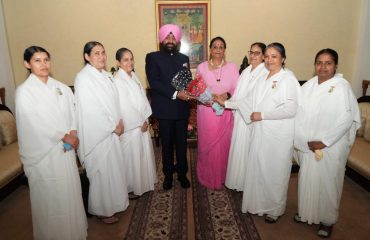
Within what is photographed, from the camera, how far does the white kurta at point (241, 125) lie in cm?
320

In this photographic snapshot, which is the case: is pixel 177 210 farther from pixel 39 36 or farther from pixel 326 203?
pixel 39 36

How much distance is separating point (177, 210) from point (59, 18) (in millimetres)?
4528

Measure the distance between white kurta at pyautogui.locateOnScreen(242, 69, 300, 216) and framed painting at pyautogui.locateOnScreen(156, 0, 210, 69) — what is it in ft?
9.76

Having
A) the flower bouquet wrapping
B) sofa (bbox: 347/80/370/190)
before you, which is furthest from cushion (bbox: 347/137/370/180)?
the flower bouquet wrapping

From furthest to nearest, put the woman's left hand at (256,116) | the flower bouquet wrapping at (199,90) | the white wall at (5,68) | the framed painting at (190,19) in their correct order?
the framed painting at (190,19) < the white wall at (5,68) < the flower bouquet wrapping at (199,90) < the woman's left hand at (256,116)

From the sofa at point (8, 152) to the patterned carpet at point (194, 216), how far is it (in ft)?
5.66

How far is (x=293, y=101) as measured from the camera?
2.70 meters

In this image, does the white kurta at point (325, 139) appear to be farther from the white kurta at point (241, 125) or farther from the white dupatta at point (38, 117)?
the white dupatta at point (38, 117)

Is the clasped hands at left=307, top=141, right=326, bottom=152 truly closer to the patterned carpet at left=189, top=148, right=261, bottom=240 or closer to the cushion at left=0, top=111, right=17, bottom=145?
the patterned carpet at left=189, top=148, right=261, bottom=240

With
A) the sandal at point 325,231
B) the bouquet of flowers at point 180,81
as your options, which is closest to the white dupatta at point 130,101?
the bouquet of flowers at point 180,81

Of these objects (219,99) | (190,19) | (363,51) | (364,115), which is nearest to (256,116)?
(219,99)

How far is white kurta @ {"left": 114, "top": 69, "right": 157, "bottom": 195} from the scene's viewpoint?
3.25m

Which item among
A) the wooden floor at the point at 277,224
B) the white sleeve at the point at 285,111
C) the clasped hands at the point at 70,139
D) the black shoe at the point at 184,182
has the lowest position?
the wooden floor at the point at 277,224

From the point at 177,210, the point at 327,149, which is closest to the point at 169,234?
the point at 177,210
